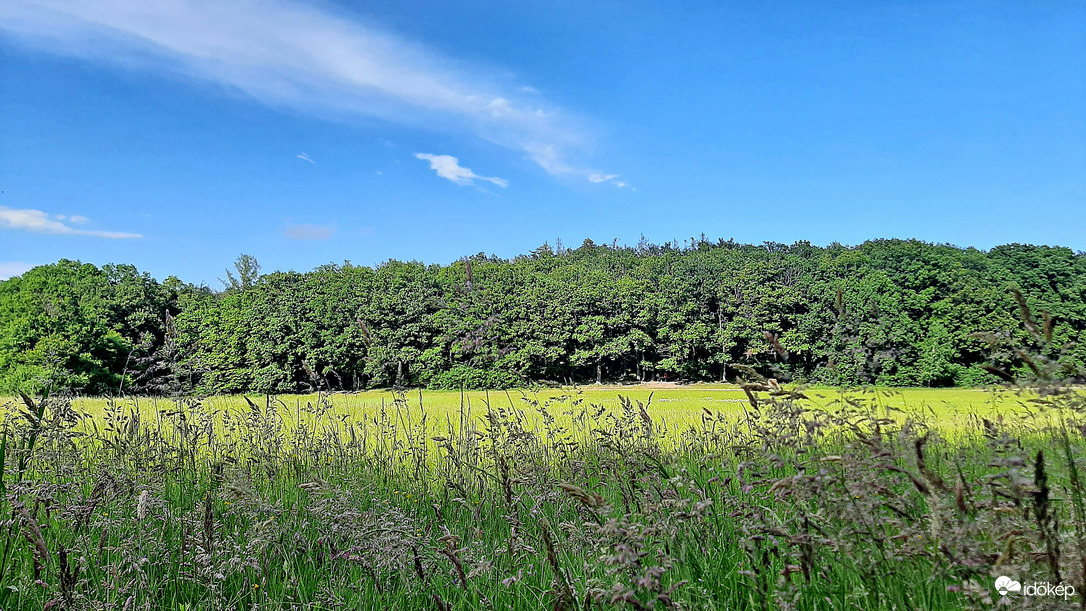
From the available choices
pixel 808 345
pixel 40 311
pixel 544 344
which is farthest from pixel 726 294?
pixel 40 311

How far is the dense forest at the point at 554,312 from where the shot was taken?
37062 mm

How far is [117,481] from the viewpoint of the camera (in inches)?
153

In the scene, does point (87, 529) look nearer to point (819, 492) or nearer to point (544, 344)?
point (819, 492)

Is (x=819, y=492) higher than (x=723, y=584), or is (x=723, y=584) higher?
(x=819, y=492)

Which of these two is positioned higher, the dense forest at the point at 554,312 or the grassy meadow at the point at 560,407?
the dense forest at the point at 554,312

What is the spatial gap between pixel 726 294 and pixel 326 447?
39.4m
